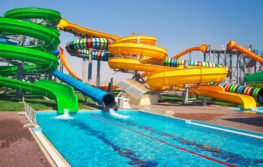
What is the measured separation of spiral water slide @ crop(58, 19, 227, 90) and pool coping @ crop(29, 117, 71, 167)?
1419cm

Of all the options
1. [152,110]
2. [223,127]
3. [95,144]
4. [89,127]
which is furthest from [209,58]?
[95,144]

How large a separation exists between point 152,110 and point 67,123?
674 centimetres

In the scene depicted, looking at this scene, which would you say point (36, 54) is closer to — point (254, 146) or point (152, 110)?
point (152, 110)

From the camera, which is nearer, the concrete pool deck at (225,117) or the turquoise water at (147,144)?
the turquoise water at (147,144)

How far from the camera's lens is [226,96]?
73.4 feet

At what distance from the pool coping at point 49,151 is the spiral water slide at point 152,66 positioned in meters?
14.2

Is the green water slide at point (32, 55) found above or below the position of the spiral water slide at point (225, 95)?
above

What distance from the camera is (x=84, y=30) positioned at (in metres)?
33.5

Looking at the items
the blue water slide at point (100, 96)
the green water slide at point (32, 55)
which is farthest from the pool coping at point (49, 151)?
the blue water slide at point (100, 96)

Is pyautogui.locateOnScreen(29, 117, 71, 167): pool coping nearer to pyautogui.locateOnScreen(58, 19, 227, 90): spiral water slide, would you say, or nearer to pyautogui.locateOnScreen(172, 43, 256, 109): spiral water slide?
pyautogui.locateOnScreen(58, 19, 227, 90): spiral water slide

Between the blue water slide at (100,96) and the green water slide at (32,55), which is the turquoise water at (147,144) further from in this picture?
the blue water slide at (100,96)

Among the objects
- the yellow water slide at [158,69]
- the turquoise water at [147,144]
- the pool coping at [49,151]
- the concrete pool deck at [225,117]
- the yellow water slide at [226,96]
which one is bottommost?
the turquoise water at [147,144]

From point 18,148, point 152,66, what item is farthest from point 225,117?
point 152,66

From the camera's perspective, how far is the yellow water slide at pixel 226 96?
65.7 ft
